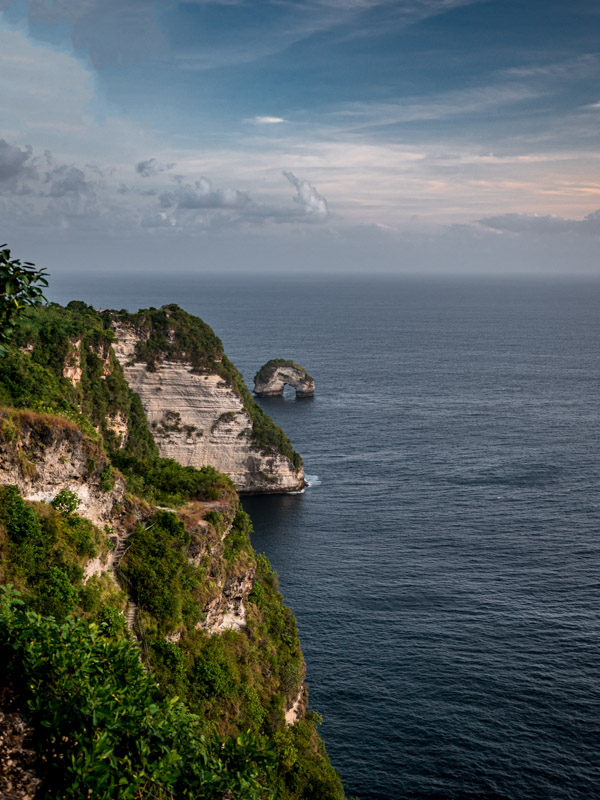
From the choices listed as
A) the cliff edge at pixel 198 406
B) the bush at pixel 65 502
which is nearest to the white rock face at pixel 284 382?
the cliff edge at pixel 198 406

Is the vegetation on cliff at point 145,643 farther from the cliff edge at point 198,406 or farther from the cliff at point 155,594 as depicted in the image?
the cliff edge at point 198,406

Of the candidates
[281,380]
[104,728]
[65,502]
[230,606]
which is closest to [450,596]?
[230,606]

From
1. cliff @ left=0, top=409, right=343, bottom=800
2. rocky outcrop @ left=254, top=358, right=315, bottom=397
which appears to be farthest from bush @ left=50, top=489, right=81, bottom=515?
rocky outcrop @ left=254, top=358, right=315, bottom=397

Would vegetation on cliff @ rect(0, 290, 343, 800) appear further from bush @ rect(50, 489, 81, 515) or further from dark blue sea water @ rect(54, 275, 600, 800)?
dark blue sea water @ rect(54, 275, 600, 800)

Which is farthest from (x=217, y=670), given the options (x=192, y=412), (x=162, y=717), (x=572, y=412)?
(x=572, y=412)

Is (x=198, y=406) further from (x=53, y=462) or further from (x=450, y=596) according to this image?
(x=53, y=462)
